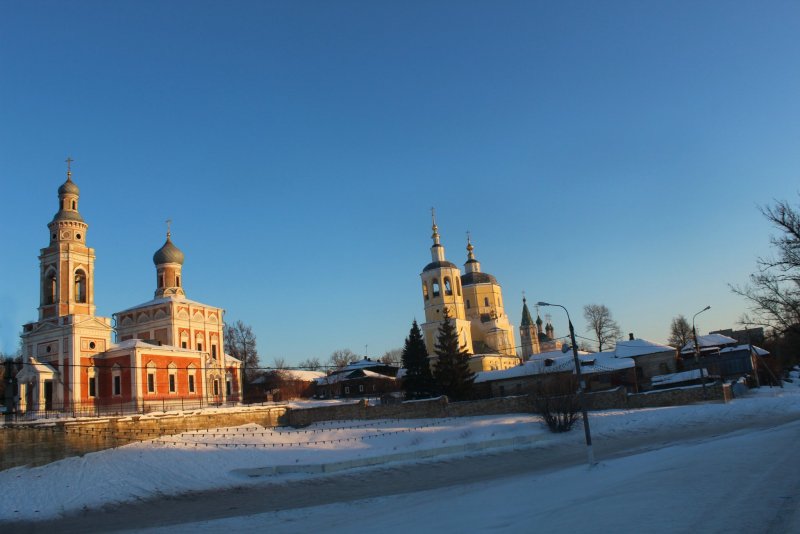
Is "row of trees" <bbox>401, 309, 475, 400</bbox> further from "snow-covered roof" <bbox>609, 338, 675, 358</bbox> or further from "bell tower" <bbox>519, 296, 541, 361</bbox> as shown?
"bell tower" <bbox>519, 296, 541, 361</bbox>

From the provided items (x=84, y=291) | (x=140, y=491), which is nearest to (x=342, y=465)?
(x=140, y=491)

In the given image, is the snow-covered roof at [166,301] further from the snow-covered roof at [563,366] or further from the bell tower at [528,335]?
the bell tower at [528,335]

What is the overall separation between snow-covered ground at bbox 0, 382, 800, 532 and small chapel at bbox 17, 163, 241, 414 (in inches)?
345

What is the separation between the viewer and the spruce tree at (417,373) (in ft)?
160

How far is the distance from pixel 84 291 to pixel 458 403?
27.0 meters

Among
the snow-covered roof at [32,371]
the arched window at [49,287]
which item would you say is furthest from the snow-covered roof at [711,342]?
the arched window at [49,287]

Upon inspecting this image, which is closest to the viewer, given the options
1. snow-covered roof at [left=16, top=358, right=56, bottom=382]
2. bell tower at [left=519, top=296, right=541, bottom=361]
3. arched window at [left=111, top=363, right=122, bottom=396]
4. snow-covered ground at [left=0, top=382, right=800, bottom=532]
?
snow-covered ground at [left=0, top=382, right=800, bottom=532]

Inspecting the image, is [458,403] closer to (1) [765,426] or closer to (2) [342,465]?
(2) [342,465]

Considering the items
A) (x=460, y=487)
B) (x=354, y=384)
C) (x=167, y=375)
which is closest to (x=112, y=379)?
(x=167, y=375)

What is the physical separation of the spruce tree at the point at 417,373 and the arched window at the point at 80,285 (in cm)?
2377

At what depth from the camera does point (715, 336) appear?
65750mm

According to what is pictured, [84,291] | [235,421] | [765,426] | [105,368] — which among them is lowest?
[765,426]

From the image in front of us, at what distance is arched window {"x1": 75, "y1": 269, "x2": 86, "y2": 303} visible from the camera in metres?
44.2

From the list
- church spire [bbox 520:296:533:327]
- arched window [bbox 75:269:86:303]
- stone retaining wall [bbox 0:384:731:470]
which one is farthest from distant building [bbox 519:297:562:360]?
arched window [bbox 75:269:86:303]
